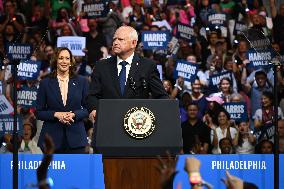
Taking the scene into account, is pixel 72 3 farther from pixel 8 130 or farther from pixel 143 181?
pixel 143 181

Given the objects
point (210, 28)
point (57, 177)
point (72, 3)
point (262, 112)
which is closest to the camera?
point (57, 177)

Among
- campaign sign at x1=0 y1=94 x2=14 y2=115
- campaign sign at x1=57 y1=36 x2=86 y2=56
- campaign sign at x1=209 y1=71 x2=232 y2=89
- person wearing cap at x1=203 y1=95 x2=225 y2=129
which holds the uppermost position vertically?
campaign sign at x1=57 y1=36 x2=86 y2=56

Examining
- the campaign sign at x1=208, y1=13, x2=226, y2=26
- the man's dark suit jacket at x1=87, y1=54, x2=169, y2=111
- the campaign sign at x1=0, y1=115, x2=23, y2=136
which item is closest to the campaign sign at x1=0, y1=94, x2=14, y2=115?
the campaign sign at x1=0, y1=115, x2=23, y2=136

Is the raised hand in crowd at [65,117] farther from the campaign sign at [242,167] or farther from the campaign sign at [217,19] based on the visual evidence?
the campaign sign at [217,19]

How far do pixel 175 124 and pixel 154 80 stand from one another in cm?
102

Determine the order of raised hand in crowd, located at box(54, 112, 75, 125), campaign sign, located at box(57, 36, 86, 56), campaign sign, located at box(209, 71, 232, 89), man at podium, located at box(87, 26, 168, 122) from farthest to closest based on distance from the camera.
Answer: campaign sign, located at box(57, 36, 86, 56) < campaign sign, located at box(209, 71, 232, 89) < raised hand in crowd, located at box(54, 112, 75, 125) < man at podium, located at box(87, 26, 168, 122)

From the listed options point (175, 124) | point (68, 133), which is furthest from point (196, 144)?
point (175, 124)

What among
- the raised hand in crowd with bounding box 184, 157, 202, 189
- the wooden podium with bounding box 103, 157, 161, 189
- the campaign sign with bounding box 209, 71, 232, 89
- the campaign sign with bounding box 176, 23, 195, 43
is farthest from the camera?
the campaign sign with bounding box 176, 23, 195, 43

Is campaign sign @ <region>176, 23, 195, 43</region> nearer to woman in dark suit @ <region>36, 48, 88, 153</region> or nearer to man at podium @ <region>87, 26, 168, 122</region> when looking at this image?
woman in dark suit @ <region>36, 48, 88, 153</region>

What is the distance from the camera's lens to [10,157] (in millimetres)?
9039

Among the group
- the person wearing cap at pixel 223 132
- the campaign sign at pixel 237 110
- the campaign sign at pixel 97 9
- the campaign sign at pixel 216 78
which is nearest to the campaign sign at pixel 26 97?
the person wearing cap at pixel 223 132

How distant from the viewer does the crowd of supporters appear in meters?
11.9

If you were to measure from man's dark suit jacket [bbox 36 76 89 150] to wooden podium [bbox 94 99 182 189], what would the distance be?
199cm

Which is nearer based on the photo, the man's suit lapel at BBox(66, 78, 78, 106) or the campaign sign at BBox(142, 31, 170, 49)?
the man's suit lapel at BBox(66, 78, 78, 106)
